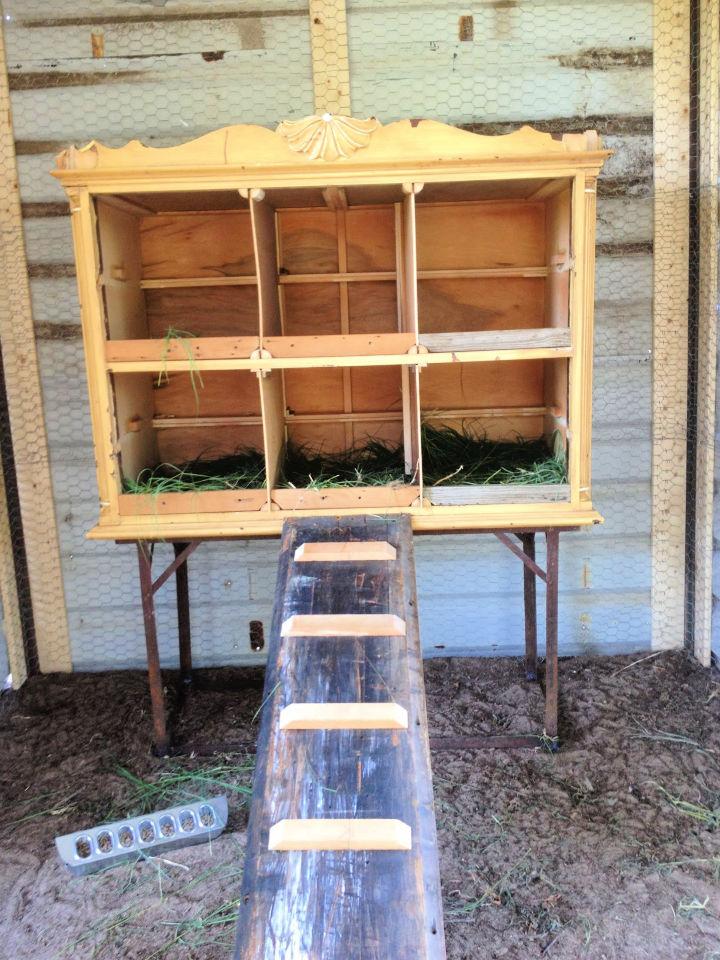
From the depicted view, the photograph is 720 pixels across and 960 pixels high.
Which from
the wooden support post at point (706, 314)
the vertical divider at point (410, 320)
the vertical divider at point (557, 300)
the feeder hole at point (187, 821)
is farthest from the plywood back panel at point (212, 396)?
the wooden support post at point (706, 314)

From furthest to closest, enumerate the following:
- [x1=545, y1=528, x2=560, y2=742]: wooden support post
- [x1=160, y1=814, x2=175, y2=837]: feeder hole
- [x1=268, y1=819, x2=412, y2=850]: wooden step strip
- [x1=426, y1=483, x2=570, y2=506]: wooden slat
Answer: [x1=545, y1=528, x2=560, y2=742]: wooden support post
[x1=426, y1=483, x2=570, y2=506]: wooden slat
[x1=160, y1=814, x2=175, y2=837]: feeder hole
[x1=268, y1=819, x2=412, y2=850]: wooden step strip

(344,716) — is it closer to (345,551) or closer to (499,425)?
(345,551)

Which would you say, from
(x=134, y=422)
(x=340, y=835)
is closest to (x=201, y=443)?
(x=134, y=422)

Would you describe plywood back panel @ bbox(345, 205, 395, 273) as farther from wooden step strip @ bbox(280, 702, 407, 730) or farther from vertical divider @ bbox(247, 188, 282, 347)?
wooden step strip @ bbox(280, 702, 407, 730)

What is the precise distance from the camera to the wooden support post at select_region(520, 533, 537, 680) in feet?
9.59

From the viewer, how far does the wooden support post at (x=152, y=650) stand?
8.18ft

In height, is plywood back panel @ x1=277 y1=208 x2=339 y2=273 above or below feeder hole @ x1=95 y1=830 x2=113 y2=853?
above

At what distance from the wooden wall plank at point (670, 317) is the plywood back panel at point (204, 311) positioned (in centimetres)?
156

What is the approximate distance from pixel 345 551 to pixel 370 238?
1.29 metres

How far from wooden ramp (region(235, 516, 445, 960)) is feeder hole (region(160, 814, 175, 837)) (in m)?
0.76

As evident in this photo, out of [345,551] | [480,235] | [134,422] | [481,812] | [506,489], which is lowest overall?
[481,812]

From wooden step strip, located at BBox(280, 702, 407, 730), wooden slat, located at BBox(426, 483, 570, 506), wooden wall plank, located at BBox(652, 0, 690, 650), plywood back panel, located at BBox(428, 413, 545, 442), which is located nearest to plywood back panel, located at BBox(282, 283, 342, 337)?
plywood back panel, located at BBox(428, 413, 545, 442)

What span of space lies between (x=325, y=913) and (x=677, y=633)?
2.42 metres

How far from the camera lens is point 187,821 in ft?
7.55
